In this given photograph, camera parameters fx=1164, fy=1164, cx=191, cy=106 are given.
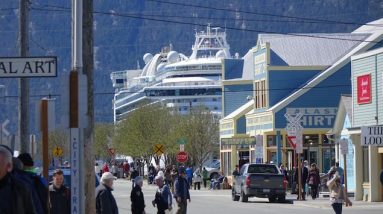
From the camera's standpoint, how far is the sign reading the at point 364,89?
46.6m

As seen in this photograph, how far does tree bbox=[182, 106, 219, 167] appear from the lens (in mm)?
85312

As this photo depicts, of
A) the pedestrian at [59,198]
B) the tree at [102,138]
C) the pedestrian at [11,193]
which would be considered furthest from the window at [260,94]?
the pedestrian at [11,193]

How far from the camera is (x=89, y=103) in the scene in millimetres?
18641

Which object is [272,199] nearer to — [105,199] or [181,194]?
[181,194]

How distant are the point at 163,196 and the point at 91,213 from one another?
24.7ft

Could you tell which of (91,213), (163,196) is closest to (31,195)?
(91,213)

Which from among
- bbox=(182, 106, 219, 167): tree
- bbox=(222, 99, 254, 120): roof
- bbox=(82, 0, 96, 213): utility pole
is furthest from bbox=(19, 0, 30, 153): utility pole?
bbox=(182, 106, 219, 167): tree

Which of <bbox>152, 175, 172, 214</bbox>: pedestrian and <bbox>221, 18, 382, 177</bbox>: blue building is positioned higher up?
<bbox>221, 18, 382, 177</bbox>: blue building

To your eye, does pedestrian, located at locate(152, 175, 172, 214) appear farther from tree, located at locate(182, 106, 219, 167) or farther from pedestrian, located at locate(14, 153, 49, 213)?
tree, located at locate(182, 106, 219, 167)

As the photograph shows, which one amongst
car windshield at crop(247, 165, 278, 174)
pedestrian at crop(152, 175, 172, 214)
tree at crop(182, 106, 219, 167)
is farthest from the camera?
tree at crop(182, 106, 219, 167)

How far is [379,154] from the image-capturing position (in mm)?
45062

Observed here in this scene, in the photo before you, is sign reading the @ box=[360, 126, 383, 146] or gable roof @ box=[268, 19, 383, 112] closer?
sign reading the @ box=[360, 126, 383, 146]

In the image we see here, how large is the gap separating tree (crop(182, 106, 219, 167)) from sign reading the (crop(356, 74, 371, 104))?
36796mm

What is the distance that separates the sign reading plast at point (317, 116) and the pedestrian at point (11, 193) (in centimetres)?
5752
